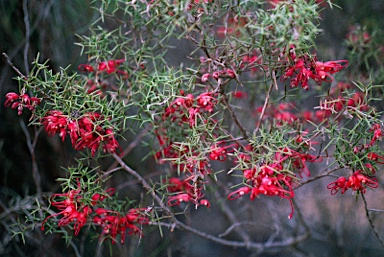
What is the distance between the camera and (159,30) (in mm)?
1445

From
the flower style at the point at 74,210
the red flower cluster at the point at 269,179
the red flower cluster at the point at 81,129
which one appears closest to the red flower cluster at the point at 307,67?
the red flower cluster at the point at 269,179

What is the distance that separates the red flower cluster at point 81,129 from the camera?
1030 mm

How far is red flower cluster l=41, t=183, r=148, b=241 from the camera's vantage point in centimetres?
106

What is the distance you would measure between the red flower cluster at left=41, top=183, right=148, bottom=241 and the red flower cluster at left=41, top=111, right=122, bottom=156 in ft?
0.35

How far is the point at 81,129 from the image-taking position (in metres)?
1.05

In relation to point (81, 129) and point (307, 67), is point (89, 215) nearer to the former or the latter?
point (81, 129)

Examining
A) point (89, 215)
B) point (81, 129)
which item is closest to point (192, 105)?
point (81, 129)

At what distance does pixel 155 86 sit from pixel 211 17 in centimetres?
21

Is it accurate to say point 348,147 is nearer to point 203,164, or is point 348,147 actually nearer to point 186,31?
point 203,164

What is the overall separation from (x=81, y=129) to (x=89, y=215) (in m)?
0.22

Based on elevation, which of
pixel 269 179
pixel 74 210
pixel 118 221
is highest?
pixel 269 179

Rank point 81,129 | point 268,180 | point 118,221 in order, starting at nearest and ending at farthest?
point 268,180, point 81,129, point 118,221

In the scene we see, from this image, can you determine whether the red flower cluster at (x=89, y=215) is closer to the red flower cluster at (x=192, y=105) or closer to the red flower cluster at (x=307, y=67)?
the red flower cluster at (x=192, y=105)

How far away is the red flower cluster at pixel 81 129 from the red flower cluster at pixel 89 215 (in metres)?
0.11
